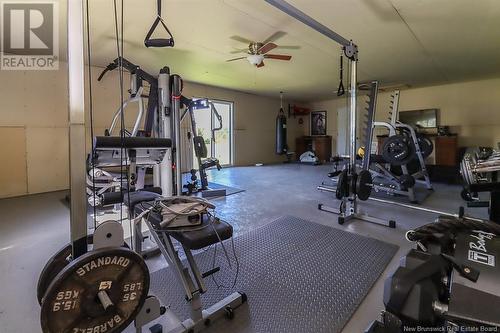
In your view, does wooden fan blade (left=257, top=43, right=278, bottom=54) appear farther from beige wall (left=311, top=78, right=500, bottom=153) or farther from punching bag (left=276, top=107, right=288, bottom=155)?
beige wall (left=311, top=78, right=500, bottom=153)

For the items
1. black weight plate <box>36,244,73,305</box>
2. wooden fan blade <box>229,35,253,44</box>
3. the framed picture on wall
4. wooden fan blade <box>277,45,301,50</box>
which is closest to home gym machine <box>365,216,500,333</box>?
black weight plate <box>36,244,73,305</box>

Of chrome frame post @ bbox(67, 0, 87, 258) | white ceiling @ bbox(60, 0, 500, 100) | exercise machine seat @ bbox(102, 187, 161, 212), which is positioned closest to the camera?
chrome frame post @ bbox(67, 0, 87, 258)

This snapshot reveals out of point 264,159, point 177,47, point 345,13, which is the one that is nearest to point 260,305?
point 345,13

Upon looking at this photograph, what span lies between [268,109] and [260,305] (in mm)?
7423

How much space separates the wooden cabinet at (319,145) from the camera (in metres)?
8.46

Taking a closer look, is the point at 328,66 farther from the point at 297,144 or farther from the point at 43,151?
the point at 43,151

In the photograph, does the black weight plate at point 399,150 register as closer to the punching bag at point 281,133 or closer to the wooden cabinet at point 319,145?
the punching bag at point 281,133

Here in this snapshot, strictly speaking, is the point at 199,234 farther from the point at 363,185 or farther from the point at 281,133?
the point at 281,133

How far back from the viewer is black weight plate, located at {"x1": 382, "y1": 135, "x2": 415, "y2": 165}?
11.7ft

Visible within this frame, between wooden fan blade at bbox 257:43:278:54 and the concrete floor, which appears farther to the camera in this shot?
wooden fan blade at bbox 257:43:278:54

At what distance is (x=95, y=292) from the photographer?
868 millimetres

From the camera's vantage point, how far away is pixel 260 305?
1399 millimetres

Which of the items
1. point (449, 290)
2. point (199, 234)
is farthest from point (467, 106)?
point (199, 234)

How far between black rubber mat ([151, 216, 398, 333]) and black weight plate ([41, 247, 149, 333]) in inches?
19.8
